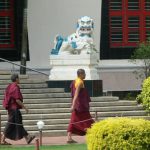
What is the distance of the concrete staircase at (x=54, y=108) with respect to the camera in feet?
57.9

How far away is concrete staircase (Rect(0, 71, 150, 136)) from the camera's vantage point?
17656 millimetres

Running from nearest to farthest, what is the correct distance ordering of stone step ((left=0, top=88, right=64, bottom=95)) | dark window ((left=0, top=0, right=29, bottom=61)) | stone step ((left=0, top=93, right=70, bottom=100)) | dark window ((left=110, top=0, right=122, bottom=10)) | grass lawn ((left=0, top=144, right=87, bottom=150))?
grass lawn ((left=0, top=144, right=87, bottom=150)), stone step ((left=0, top=93, right=70, bottom=100)), stone step ((left=0, top=88, right=64, bottom=95)), dark window ((left=0, top=0, right=29, bottom=61)), dark window ((left=110, top=0, right=122, bottom=10))

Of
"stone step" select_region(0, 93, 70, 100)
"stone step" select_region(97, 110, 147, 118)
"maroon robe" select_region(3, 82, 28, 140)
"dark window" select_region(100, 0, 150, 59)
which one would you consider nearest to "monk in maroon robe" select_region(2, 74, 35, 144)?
"maroon robe" select_region(3, 82, 28, 140)

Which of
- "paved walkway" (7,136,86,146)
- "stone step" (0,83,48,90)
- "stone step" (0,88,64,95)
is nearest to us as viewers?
"paved walkway" (7,136,86,146)

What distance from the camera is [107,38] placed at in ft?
80.4

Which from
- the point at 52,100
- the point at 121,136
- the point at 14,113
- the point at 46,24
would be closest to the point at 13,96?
the point at 14,113

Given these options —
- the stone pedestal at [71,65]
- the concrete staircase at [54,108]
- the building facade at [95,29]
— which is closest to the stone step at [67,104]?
the concrete staircase at [54,108]

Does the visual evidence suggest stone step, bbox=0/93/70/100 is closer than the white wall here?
Yes

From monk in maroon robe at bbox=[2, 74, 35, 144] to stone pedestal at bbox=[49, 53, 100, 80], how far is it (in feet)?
17.6

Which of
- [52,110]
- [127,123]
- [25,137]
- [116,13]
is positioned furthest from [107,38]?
[127,123]

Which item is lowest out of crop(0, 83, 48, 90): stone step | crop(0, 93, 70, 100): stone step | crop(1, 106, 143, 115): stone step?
crop(1, 106, 143, 115): stone step

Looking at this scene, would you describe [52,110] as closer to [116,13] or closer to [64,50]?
[64,50]

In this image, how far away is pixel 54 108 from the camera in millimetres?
18703

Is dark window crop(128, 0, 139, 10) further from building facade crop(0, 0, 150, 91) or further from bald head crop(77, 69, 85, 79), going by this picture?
bald head crop(77, 69, 85, 79)
